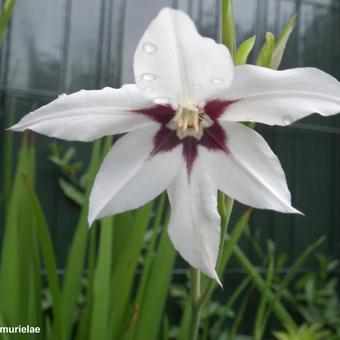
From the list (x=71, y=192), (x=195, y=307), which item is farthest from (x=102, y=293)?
(x=71, y=192)

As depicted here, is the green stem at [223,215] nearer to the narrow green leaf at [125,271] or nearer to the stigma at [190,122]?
the stigma at [190,122]

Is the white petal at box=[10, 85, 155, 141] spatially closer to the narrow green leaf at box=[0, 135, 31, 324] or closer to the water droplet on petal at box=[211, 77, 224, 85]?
the water droplet on petal at box=[211, 77, 224, 85]

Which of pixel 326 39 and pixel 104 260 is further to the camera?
pixel 326 39

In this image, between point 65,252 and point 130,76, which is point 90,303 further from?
point 130,76

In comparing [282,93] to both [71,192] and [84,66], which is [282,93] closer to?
[71,192]

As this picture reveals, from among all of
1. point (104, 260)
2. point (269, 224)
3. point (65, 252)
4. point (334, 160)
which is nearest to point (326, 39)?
point (334, 160)

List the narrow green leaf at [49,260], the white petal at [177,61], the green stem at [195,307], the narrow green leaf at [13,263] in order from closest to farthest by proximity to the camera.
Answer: the white petal at [177,61], the green stem at [195,307], the narrow green leaf at [49,260], the narrow green leaf at [13,263]

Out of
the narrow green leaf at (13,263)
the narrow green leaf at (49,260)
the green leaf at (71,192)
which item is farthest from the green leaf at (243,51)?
the green leaf at (71,192)
